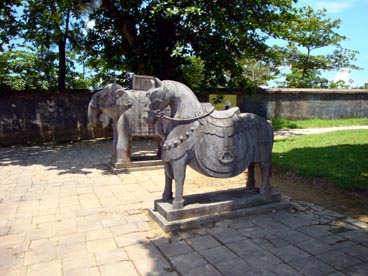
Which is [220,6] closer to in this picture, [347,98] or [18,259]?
[18,259]

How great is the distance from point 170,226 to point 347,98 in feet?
61.2

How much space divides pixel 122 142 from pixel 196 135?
396 centimetres

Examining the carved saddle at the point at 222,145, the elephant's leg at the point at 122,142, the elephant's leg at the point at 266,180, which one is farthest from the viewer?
the elephant's leg at the point at 122,142

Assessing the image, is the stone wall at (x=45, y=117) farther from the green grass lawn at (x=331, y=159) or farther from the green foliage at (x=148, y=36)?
the green grass lawn at (x=331, y=159)

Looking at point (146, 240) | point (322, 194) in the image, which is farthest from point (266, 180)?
point (146, 240)

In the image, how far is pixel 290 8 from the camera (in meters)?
12.1

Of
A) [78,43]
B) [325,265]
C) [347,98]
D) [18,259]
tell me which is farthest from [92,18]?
[347,98]

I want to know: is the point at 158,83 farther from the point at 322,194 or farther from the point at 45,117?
the point at 45,117

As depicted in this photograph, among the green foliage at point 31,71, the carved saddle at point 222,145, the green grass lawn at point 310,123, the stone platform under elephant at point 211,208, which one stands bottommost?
the stone platform under elephant at point 211,208

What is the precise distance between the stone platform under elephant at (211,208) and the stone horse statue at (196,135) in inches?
7.0

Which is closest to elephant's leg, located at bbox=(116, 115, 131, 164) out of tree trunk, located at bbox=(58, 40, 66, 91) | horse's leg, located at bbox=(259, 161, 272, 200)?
horse's leg, located at bbox=(259, 161, 272, 200)

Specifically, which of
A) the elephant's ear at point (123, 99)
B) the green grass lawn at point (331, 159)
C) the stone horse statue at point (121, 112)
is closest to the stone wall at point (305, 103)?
the green grass lawn at point (331, 159)

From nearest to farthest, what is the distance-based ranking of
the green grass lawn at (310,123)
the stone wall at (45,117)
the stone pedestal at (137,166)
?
1. the stone pedestal at (137,166)
2. the stone wall at (45,117)
3. the green grass lawn at (310,123)

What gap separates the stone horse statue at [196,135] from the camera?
Result: 411 cm
